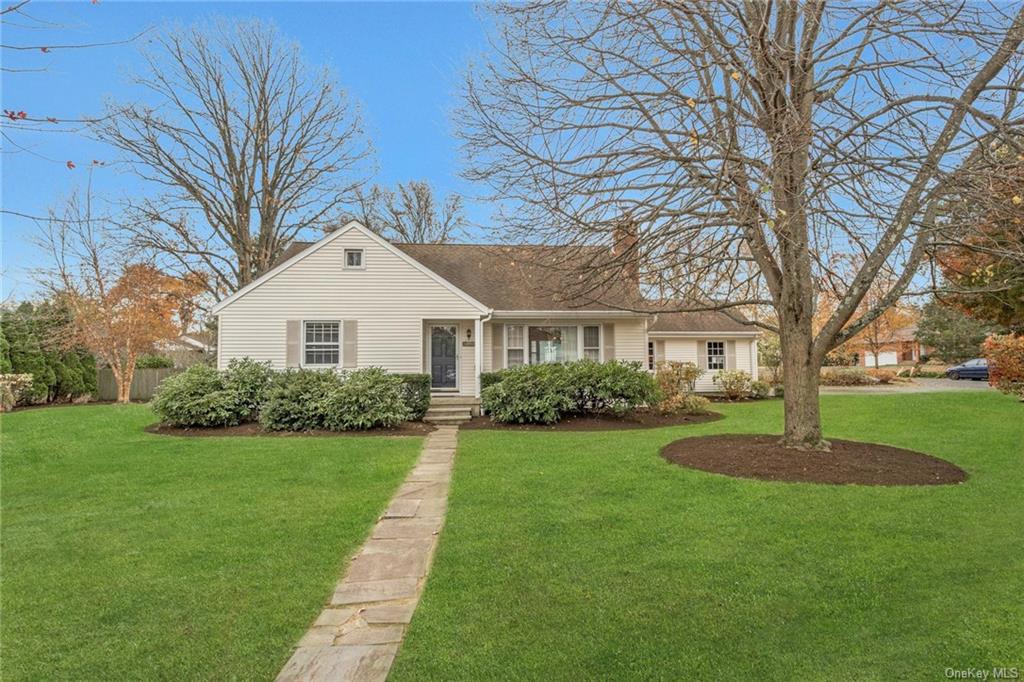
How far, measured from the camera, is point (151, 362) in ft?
79.8

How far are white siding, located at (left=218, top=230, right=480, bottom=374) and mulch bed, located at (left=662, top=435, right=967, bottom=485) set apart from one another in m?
8.40

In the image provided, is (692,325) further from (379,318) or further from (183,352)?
(183,352)

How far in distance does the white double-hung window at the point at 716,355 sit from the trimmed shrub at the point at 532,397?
38.5 ft

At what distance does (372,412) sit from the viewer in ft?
37.6

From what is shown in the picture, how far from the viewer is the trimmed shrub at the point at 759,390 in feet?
66.3

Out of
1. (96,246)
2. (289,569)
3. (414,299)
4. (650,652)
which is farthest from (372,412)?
(96,246)

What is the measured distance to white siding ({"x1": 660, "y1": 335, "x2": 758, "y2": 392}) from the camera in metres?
21.8

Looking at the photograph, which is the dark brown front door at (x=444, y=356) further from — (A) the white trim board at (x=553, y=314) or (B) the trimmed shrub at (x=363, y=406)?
(B) the trimmed shrub at (x=363, y=406)

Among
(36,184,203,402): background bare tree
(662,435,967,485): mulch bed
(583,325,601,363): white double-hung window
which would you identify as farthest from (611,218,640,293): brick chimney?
(36,184,203,402): background bare tree

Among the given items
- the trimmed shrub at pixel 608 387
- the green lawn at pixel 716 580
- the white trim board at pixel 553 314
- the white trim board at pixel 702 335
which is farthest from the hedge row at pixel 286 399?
the white trim board at pixel 702 335

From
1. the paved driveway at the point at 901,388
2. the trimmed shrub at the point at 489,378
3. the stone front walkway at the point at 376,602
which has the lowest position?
the stone front walkway at the point at 376,602

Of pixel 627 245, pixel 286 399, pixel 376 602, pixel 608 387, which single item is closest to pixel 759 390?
pixel 608 387

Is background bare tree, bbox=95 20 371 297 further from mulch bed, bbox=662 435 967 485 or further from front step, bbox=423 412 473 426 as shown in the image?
mulch bed, bbox=662 435 967 485

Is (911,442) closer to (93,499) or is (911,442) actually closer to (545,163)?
(545,163)
